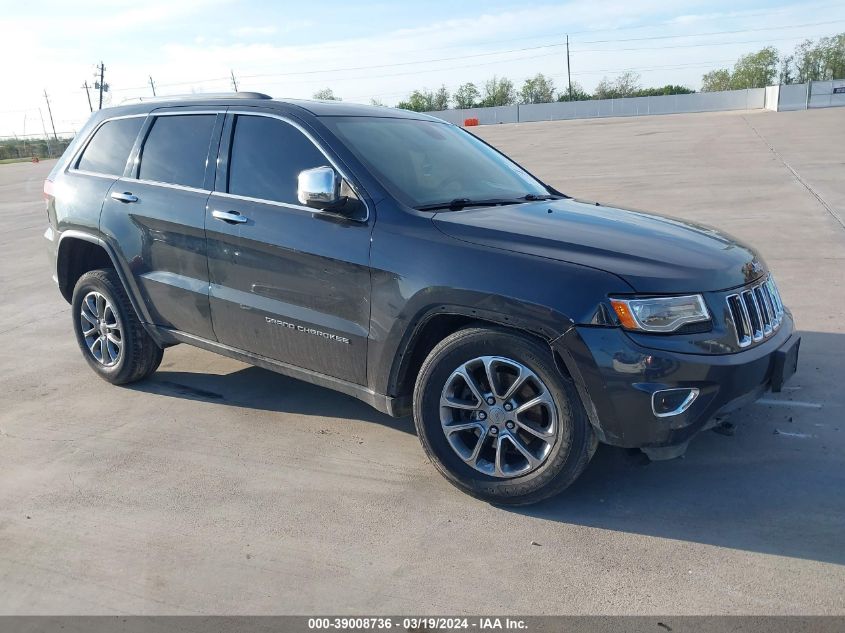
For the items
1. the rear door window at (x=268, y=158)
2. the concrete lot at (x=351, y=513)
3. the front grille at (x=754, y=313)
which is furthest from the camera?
the rear door window at (x=268, y=158)

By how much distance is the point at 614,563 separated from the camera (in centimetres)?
304

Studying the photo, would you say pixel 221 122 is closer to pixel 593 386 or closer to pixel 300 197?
pixel 300 197

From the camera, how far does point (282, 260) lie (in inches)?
157

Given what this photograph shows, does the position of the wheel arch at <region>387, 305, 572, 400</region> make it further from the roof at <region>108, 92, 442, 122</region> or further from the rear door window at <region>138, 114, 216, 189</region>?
the rear door window at <region>138, 114, 216, 189</region>

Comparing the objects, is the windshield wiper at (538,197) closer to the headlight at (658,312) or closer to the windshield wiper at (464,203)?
the windshield wiper at (464,203)

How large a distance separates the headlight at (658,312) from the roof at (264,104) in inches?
81.3

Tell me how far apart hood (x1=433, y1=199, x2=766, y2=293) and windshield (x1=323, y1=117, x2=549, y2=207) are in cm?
28

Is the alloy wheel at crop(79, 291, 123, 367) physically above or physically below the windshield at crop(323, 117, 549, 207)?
below

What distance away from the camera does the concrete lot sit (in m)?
2.90

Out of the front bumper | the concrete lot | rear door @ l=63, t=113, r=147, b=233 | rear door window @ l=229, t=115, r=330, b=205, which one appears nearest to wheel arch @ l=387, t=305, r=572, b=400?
the front bumper

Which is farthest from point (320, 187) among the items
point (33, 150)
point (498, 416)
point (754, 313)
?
point (33, 150)

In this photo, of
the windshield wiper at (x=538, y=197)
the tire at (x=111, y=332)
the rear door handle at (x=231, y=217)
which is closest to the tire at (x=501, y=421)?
the windshield wiper at (x=538, y=197)

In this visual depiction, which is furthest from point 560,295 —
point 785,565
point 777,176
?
point 777,176

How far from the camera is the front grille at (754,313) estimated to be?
3.29m
